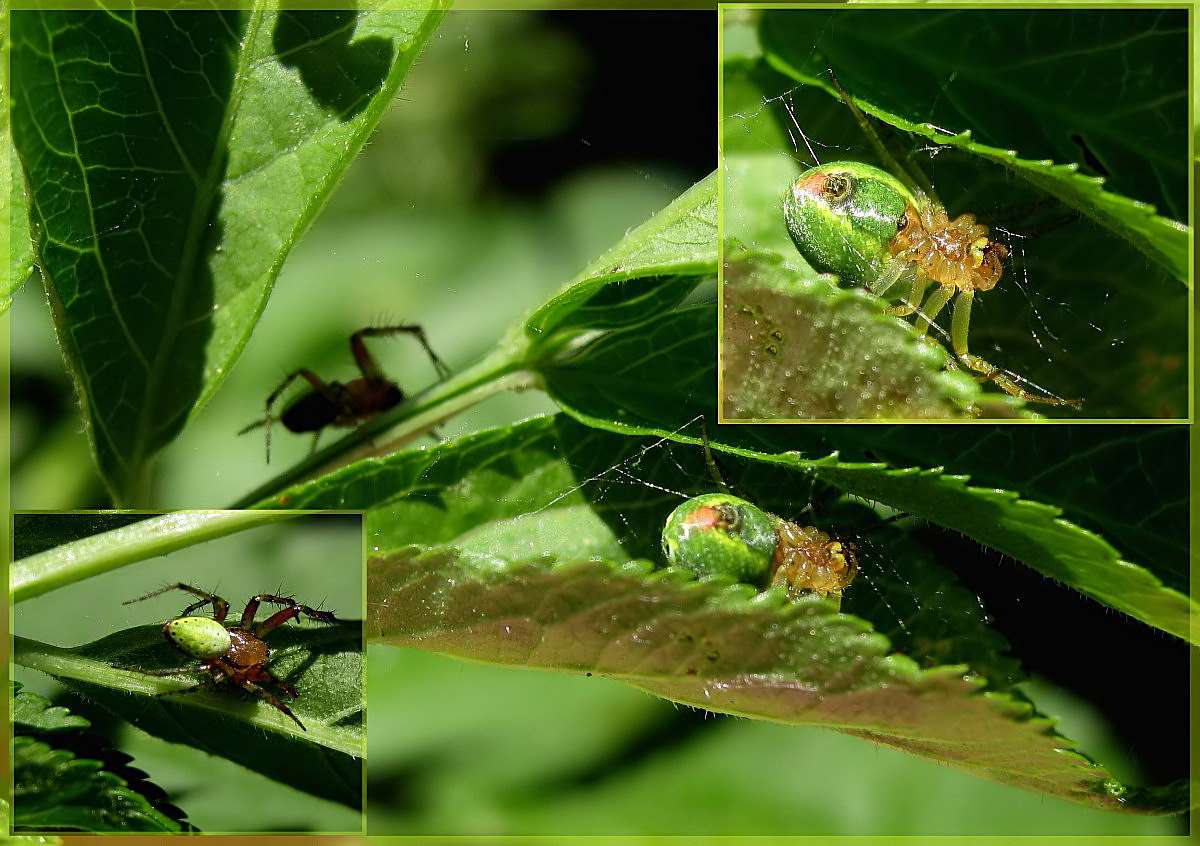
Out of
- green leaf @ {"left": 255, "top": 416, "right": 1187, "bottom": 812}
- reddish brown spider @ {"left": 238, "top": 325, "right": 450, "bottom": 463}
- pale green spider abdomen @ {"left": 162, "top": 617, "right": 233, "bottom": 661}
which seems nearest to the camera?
green leaf @ {"left": 255, "top": 416, "right": 1187, "bottom": 812}

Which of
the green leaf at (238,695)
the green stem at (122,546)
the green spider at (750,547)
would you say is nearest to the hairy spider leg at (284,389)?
the green stem at (122,546)

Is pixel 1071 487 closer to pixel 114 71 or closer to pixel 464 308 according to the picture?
pixel 464 308

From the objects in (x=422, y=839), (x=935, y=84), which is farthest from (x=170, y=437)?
(x=935, y=84)

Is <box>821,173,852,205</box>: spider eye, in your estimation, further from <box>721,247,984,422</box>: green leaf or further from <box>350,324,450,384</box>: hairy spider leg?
<box>350,324,450,384</box>: hairy spider leg

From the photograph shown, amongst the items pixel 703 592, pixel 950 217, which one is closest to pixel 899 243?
pixel 950 217

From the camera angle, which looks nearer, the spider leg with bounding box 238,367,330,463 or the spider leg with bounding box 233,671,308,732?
the spider leg with bounding box 233,671,308,732

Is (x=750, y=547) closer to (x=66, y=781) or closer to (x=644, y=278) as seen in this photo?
(x=644, y=278)

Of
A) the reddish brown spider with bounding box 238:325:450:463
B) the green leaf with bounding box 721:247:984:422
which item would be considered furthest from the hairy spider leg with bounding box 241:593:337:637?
the green leaf with bounding box 721:247:984:422
